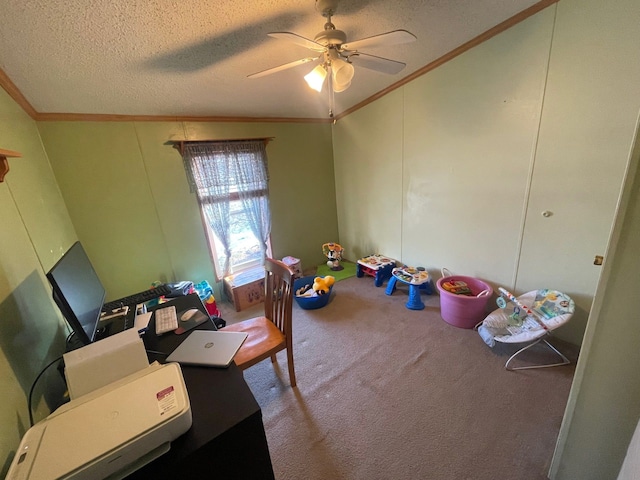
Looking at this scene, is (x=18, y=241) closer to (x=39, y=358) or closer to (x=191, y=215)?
(x=39, y=358)

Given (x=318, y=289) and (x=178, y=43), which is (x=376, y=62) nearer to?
(x=178, y=43)

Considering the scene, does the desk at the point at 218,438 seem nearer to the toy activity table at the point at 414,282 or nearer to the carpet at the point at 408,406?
the carpet at the point at 408,406

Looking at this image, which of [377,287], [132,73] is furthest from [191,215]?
[377,287]

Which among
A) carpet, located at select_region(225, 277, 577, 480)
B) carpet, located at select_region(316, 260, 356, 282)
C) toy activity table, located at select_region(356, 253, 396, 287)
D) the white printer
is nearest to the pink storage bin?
carpet, located at select_region(225, 277, 577, 480)

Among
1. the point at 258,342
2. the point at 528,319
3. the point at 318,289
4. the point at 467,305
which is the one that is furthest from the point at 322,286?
the point at 528,319

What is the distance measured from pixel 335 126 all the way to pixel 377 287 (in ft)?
7.16

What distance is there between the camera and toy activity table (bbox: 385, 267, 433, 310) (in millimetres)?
2521

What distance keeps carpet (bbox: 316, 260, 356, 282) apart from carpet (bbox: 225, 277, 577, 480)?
1.06m

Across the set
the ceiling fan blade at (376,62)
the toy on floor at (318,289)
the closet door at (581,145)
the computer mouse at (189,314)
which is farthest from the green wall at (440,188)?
the ceiling fan blade at (376,62)

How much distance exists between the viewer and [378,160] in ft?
9.74

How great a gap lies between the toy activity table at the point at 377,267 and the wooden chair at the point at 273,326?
1593mm

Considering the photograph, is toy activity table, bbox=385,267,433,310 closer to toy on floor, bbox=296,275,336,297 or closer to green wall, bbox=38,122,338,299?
toy on floor, bbox=296,275,336,297

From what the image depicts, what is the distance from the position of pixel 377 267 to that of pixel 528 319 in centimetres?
144

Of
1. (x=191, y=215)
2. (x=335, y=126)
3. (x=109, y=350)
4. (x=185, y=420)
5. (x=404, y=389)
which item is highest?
(x=335, y=126)
